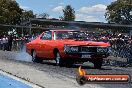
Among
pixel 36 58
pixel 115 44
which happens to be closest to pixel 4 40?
pixel 115 44

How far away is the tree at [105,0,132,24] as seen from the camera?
92.8 metres

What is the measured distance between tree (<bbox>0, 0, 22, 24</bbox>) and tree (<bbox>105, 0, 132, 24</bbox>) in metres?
23.7

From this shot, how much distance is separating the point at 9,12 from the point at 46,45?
67511 millimetres

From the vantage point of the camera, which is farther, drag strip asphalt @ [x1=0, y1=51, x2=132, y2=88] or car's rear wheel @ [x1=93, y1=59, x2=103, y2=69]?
car's rear wheel @ [x1=93, y1=59, x2=103, y2=69]

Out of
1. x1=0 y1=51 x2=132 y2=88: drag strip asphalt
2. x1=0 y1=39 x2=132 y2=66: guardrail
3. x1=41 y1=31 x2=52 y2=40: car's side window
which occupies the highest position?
x1=41 y1=31 x2=52 y2=40: car's side window

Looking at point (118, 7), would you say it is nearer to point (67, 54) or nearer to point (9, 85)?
point (67, 54)

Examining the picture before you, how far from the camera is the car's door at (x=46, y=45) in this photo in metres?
15.0

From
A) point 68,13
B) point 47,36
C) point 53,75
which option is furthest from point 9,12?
point 53,75

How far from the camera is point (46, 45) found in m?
15.3

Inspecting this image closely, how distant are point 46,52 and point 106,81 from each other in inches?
520

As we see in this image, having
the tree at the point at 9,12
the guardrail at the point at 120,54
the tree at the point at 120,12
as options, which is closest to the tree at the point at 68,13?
the tree at the point at 120,12

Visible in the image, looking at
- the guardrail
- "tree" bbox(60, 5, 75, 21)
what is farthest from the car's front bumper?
"tree" bbox(60, 5, 75, 21)

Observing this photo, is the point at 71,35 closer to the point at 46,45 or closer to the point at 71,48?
the point at 71,48

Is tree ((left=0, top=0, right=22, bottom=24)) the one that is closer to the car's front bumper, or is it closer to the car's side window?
the car's side window
